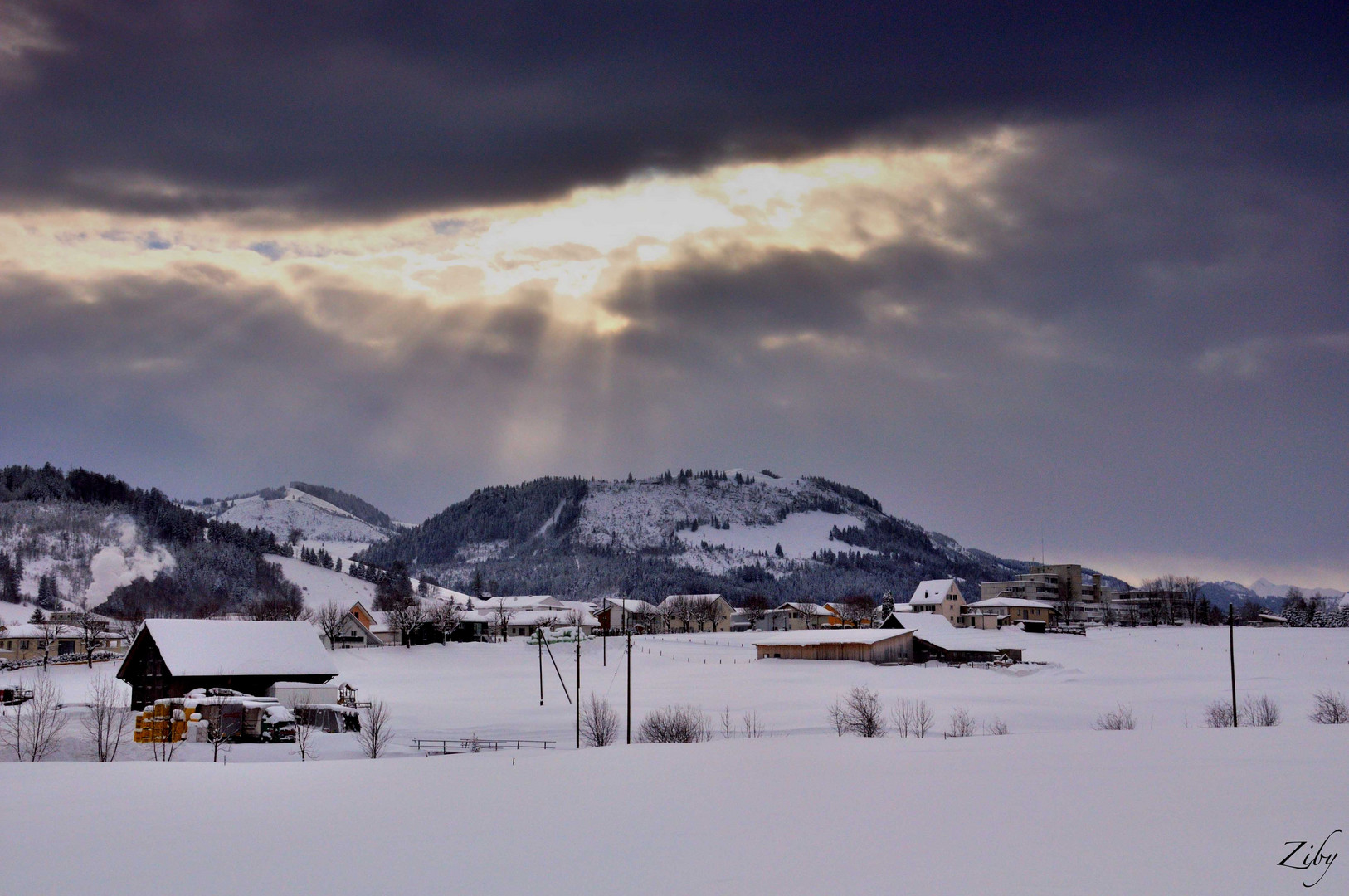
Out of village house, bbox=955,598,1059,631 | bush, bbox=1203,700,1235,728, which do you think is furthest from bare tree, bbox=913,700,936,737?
village house, bbox=955,598,1059,631

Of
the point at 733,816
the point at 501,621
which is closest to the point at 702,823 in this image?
the point at 733,816

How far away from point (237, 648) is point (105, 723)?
1069cm

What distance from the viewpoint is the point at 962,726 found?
187ft

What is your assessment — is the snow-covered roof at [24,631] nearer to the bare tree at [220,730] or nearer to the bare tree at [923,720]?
the bare tree at [220,730]

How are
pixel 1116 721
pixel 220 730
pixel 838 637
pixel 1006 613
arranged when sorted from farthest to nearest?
pixel 1006 613
pixel 838 637
pixel 1116 721
pixel 220 730

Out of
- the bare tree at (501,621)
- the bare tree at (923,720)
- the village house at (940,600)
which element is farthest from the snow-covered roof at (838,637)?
the village house at (940,600)

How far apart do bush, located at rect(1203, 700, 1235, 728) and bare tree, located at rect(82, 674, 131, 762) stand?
→ 56.0 meters

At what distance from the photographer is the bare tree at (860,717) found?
182 feet

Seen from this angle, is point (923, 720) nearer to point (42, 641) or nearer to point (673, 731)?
point (673, 731)

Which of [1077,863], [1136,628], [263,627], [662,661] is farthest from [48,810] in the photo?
[1136,628]

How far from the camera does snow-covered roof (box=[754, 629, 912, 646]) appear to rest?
12056cm

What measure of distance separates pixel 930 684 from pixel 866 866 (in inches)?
2831

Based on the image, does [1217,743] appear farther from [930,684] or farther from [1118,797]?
[930,684]

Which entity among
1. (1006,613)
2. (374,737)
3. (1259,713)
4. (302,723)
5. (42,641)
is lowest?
(42,641)
